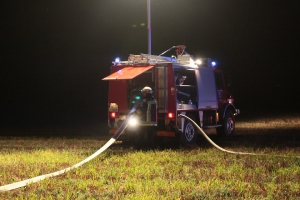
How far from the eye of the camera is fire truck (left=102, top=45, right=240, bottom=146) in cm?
1352

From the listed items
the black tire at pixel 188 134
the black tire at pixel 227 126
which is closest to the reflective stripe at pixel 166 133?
the black tire at pixel 188 134

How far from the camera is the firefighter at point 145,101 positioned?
13508 millimetres

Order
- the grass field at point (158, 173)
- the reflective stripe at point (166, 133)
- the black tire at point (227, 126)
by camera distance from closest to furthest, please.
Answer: the grass field at point (158, 173)
the reflective stripe at point (166, 133)
the black tire at point (227, 126)

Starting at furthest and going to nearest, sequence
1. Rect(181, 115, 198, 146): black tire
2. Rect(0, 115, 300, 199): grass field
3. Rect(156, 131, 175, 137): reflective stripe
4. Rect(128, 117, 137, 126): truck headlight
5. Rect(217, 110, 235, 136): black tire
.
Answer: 1. Rect(217, 110, 235, 136): black tire
2. Rect(181, 115, 198, 146): black tire
3. Rect(128, 117, 137, 126): truck headlight
4. Rect(156, 131, 175, 137): reflective stripe
5. Rect(0, 115, 300, 199): grass field

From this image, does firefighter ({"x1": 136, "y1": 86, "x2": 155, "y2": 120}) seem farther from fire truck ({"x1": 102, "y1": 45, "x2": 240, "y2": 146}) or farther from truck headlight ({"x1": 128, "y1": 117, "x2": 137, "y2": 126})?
truck headlight ({"x1": 128, "y1": 117, "x2": 137, "y2": 126})

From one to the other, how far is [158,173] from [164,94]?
5035mm

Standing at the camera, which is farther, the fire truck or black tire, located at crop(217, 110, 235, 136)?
black tire, located at crop(217, 110, 235, 136)

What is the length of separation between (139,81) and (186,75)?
1.49 m

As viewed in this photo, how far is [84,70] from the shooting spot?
167 ft

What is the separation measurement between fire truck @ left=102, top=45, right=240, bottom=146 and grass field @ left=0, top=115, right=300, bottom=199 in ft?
2.61

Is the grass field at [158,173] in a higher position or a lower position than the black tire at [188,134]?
lower

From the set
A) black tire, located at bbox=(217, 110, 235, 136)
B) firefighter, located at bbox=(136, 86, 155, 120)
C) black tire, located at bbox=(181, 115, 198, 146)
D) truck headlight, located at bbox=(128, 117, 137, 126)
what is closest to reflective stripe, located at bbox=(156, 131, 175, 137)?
black tire, located at bbox=(181, 115, 198, 146)

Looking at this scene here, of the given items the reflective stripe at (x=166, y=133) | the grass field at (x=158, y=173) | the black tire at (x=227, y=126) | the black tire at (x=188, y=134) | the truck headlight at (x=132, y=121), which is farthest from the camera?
the black tire at (x=227, y=126)

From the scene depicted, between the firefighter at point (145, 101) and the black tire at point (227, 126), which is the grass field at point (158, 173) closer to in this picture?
the firefighter at point (145, 101)
